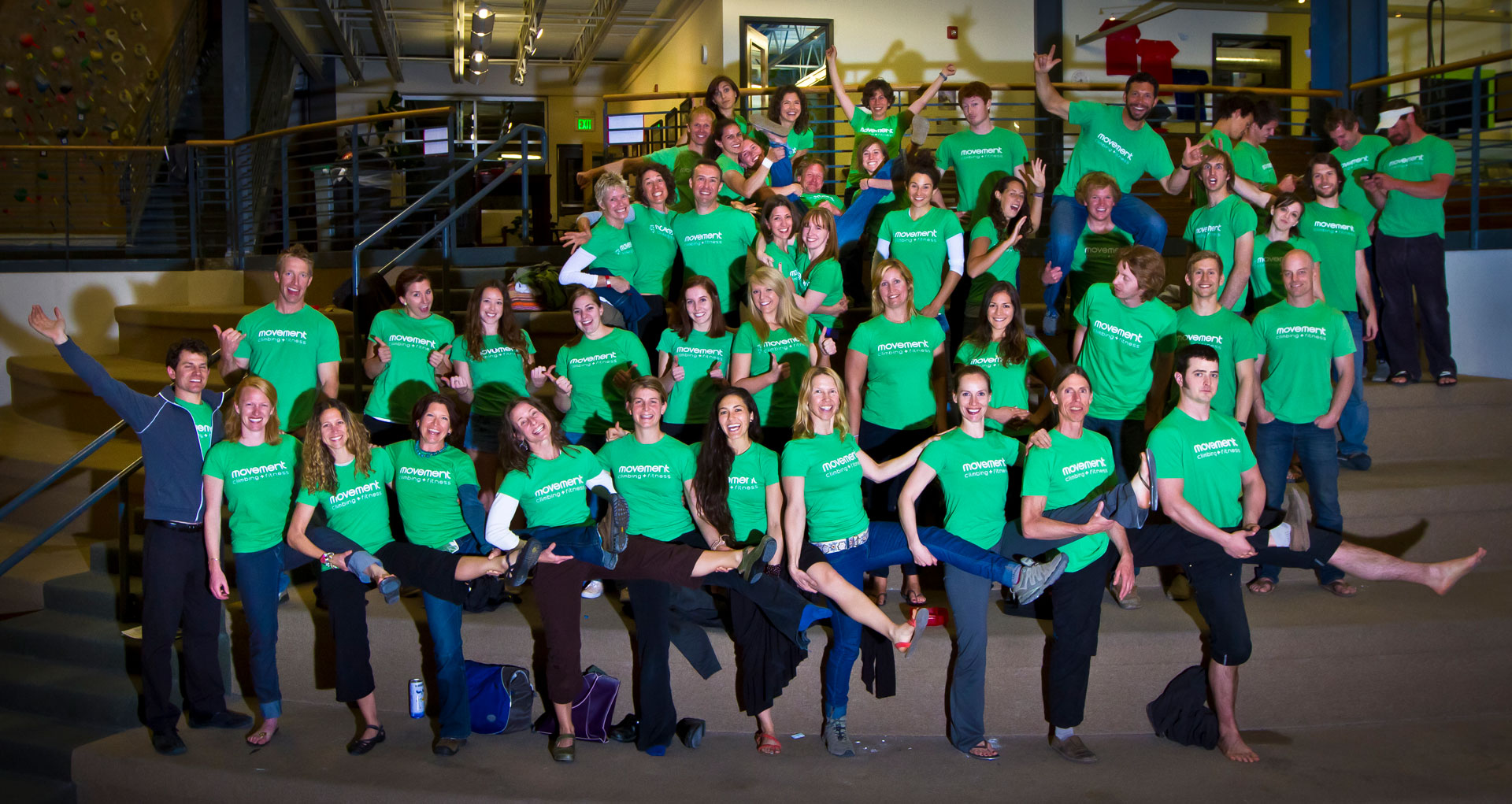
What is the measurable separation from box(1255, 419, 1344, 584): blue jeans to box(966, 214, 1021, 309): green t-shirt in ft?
5.18

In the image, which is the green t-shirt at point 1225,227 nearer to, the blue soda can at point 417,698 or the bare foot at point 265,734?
the blue soda can at point 417,698

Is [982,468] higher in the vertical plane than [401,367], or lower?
lower

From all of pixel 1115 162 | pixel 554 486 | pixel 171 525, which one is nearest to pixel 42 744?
pixel 171 525

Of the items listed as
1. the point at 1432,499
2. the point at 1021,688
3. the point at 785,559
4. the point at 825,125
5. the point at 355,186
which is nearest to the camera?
Answer: the point at 785,559

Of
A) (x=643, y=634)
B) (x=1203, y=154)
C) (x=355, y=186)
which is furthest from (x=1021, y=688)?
(x=355, y=186)

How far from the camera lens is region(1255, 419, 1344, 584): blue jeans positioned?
5.24 metres

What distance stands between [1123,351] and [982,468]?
3.76 feet

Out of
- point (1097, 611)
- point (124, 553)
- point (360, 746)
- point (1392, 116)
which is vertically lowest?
point (360, 746)

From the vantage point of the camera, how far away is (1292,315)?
526cm

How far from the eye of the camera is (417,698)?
16.2 feet

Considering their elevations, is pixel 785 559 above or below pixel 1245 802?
above

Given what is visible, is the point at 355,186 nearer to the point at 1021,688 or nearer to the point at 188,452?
the point at 188,452

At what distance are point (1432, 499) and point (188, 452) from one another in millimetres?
6296

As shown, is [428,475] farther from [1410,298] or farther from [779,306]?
[1410,298]
